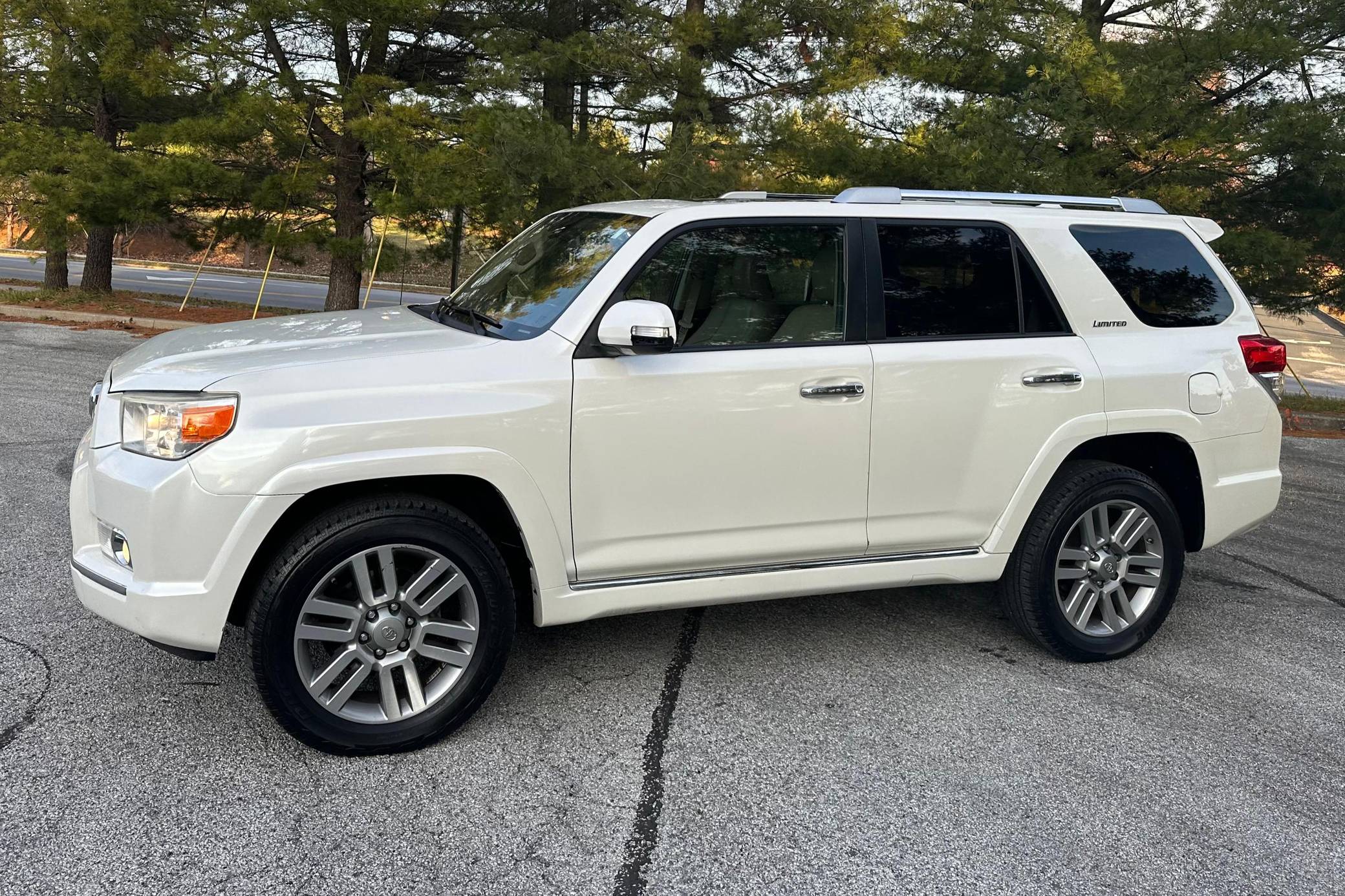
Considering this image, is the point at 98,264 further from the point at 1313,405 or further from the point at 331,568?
the point at 1313,405

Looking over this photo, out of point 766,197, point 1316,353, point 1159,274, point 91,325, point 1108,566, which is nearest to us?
point 766,197

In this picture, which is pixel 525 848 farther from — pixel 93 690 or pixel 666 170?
pixel 666 170

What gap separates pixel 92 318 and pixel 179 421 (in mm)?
15878

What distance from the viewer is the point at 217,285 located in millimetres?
34094

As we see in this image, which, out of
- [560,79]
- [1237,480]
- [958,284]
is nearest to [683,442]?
[958,284]

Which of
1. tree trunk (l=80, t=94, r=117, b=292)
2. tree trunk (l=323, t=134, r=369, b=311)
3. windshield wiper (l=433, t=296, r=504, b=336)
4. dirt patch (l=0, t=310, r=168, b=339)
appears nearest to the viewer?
windshield wiper (l=433, t=296, r=504, b=336)

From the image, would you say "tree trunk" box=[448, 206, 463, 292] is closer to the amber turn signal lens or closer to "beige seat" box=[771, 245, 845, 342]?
"beige seat" box=[771, 245, 845, 342]

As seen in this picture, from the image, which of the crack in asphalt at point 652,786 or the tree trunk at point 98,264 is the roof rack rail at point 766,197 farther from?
the tree trunk at point 98,264

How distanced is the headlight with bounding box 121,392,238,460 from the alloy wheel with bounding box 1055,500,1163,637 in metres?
3.26

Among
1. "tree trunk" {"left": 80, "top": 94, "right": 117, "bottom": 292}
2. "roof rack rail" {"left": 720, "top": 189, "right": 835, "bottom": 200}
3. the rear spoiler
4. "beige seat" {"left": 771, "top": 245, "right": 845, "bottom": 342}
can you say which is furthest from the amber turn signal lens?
"tree trunk" {"left": 80, "top": 94, "right": 117, "bottom": 292}

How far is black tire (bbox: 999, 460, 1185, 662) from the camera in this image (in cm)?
439

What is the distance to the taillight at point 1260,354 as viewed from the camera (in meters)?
4.66

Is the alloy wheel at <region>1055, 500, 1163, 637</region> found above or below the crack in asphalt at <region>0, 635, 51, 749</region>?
above

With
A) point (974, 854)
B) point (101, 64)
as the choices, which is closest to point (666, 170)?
point (101, 64)
